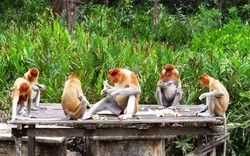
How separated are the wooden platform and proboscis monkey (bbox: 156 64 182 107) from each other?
0.19 metres

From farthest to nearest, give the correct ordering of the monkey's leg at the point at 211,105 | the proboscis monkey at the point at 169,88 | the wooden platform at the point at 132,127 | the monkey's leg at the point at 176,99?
the monkey's leg at the point at 176,99 < the proboscis monkey at the point at 169,88 < the monkey's leg at the point at 211,105 < the wooden platform at the point at 132,127

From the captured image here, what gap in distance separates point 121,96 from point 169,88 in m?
1.26

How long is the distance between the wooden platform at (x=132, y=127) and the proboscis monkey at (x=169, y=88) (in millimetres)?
190

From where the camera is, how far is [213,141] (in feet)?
30.7

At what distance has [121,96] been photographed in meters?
8.14

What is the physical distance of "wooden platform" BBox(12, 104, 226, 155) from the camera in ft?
25.6

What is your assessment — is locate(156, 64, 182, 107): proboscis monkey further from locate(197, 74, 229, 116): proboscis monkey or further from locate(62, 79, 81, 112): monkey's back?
locate(62, 79, 81, 112): monkey's back

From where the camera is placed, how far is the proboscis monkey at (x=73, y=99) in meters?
7.62

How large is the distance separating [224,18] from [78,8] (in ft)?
15.1

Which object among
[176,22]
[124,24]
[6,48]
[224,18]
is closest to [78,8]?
[124,24]

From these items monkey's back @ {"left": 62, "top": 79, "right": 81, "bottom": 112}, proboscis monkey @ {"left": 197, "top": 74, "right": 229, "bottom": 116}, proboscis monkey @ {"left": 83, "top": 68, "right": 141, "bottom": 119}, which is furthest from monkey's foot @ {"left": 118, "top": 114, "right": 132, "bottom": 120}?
proboscis monkey @ {"left": 197, "top": 74, "right": 229, "bottom": 116}

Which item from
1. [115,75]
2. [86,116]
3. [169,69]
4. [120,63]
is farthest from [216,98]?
[120,63]

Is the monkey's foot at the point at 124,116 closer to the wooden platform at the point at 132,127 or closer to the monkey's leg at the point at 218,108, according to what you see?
the wooden platform at the point at 132,127

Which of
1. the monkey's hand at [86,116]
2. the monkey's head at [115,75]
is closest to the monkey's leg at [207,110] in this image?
the monkey's head at [115,75]
